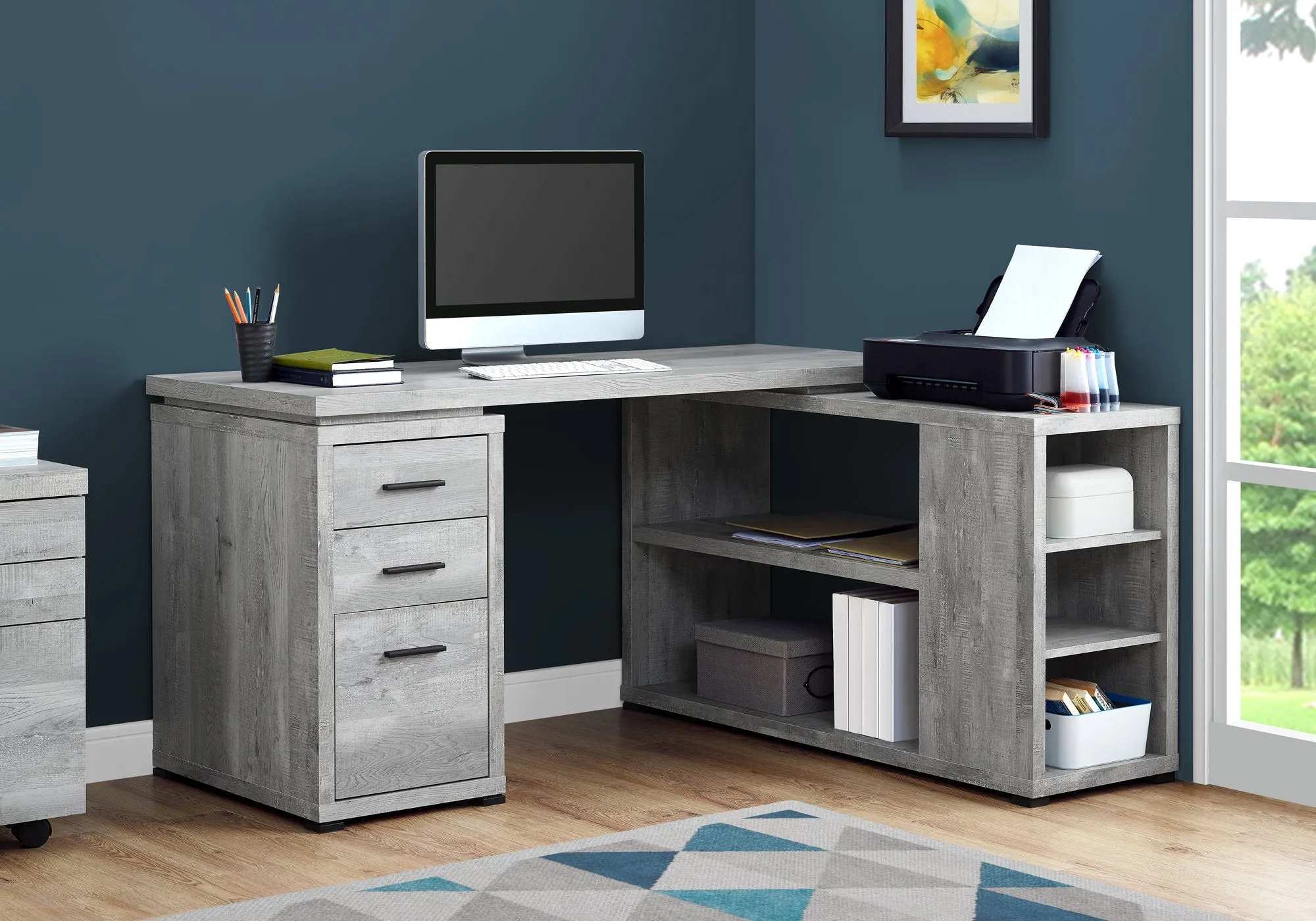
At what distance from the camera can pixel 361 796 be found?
357 cm

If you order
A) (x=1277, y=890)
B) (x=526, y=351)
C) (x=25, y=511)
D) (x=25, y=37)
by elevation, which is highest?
(x=25, y=37)

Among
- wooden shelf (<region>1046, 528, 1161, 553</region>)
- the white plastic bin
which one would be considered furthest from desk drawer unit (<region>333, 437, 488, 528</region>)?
the white plastic bin

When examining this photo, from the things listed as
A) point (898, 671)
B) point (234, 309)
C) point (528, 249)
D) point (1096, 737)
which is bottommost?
point (1096, 737)

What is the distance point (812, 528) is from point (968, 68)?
1063mm

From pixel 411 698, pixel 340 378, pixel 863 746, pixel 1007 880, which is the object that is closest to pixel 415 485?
pixel 340 378

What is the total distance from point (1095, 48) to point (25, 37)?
2145 millimetres

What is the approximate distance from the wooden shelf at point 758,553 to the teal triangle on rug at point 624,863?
0.83 metres

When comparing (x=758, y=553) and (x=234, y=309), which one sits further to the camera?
(x=758, y=553)

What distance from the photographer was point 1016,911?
3.04 metres

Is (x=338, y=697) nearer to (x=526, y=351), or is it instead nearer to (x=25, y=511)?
(x=25, y=511)

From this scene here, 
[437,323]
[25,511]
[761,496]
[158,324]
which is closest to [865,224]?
[761,496]

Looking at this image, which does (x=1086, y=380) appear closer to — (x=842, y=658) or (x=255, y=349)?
(x=842, y=658)

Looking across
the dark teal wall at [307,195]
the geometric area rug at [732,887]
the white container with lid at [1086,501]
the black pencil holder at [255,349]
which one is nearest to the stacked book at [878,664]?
the white container with lid at [1086,501]

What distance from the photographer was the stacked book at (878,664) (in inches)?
157
